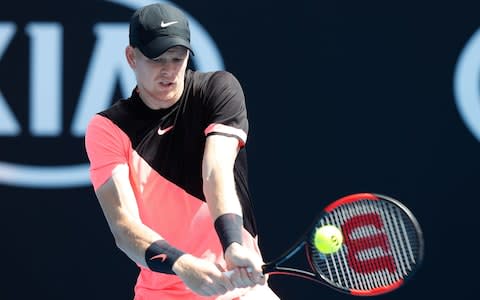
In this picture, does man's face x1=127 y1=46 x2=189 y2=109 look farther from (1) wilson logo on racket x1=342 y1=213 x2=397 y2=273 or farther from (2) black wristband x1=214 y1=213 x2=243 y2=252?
(1) wilson logo on racket x1=342 y1=213 x2=397 y2=273

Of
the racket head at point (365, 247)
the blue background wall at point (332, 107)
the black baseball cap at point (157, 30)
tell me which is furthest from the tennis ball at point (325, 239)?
the blue background wall at point (332, 107)

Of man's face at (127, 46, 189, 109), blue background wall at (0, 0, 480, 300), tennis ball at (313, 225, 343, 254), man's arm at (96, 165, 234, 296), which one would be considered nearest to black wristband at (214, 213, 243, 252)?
man's arm at (96, 165, 234, 296)

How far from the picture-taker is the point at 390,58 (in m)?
6.87

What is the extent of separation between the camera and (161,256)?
15.5ft

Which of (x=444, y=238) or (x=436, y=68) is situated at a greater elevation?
(x=436, y=68)

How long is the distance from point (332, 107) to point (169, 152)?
6.39 ft

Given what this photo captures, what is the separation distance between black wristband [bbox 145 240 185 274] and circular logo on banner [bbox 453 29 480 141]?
8.45ft

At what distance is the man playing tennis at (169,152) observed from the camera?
194 inches

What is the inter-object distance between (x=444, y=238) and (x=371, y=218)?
207 cm

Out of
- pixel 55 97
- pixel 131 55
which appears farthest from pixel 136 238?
pixel 55 97

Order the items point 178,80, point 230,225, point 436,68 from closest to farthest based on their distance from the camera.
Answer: point 230,225 < point 178,80 < point 436,68

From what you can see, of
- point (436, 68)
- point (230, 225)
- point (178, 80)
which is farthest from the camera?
point (436, 68)

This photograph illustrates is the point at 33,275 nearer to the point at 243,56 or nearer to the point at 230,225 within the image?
the point at 243,56

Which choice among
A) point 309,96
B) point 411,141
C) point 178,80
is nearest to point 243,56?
point 309,96
